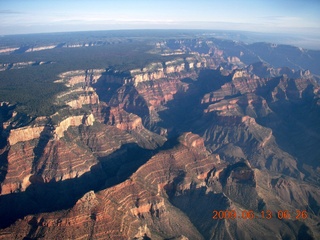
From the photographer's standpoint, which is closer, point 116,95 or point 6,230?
point 6,230

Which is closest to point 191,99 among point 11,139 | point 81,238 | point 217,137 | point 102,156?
point 217,137

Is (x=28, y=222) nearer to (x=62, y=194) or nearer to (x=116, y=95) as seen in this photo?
(x=62, y=194)
